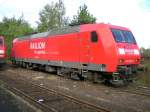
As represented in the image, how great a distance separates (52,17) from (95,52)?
138 feet

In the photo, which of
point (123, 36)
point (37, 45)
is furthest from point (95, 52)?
point (37, 45)

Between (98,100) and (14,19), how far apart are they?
48282 mm

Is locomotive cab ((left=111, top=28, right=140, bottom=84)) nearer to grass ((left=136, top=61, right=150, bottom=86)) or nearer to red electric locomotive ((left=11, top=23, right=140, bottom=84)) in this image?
red electric locomotive ((left=11, top=23, right=140, bottom=84))

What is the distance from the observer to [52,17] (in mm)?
57219

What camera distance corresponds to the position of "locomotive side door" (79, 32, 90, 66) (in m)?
16.7

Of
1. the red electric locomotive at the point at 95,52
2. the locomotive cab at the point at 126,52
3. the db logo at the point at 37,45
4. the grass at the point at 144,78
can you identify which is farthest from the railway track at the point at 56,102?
the db logo at the point at 37,45

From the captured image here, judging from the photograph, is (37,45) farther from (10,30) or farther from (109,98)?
(10,30)

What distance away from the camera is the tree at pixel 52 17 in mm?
54469

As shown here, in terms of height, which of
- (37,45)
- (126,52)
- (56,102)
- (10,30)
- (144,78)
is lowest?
(56,102)

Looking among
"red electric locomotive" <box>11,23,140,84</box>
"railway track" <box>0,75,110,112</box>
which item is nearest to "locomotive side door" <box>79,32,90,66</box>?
"red electric locomotive" <box>11,23,140,84</box>

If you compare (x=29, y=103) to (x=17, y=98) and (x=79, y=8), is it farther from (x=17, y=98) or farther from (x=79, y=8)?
(x=79, y=8)

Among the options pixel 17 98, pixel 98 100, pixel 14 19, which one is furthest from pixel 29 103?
pixel 14 19

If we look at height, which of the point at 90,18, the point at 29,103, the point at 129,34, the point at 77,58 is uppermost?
the point at 90,18

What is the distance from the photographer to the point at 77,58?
17875mm
